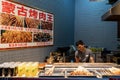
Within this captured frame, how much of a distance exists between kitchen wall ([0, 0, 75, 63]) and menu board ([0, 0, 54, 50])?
12cm

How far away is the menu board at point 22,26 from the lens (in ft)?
13.0

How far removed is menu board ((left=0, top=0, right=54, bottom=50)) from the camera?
395 centimetres

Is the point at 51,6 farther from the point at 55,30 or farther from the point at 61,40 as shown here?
the point at 61,40

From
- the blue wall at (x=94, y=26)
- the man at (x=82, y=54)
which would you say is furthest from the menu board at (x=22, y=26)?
the blue wall at (x=94, y=26)

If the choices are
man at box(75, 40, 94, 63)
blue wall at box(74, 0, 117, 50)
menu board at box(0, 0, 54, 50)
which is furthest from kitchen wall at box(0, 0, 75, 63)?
man at box(75, 40, 94, 63)

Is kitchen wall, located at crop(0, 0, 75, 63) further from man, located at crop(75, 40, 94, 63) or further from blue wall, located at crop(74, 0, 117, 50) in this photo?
man, located at crop(75, 40, 94, 63)

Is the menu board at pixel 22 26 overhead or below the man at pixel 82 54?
overhead

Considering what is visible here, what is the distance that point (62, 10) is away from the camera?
24.2ft

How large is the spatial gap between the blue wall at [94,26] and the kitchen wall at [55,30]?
31 cm

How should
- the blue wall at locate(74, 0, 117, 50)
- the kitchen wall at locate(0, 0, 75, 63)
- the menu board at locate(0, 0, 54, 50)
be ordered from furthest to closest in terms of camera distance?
1. the blue wall at locate(74, 0, 117, 50)
2. the kitchen wall at locate(0, 0, 75, 63)
3. the menu board at locate(0, 0, 54, 50)

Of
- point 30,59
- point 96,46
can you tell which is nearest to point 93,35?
point 96,46

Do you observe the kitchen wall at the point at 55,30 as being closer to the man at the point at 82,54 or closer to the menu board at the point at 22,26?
the menu board at the point at 22,26

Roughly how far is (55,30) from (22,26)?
2.15 m

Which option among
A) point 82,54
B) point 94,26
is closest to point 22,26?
point 82,54
